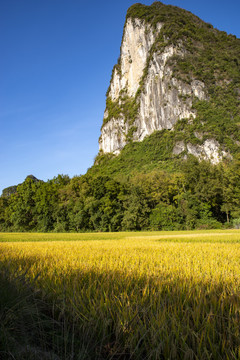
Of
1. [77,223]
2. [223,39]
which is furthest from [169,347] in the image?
[223,39]

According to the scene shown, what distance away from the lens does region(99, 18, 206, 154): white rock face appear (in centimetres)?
8844

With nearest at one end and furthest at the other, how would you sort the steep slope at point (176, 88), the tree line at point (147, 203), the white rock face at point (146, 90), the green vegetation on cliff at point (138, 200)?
the tree line at point (147, 203)
the green vegetation on cliff at point (138, 200)
the steep slope at point (176, 88)
the white rock face at point (146, 90)

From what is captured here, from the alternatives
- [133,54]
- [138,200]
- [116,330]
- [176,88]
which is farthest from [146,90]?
[116,330]

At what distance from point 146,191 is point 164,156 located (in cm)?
4407

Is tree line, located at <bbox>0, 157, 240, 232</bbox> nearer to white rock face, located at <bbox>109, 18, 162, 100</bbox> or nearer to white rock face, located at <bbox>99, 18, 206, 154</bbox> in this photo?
white rock face, located at <bbox>99, 18, 206, 154</bbox>

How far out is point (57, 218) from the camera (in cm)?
3541

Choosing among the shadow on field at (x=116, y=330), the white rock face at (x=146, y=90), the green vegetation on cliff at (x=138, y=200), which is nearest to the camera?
the shadow on field at (x=116, y=330)

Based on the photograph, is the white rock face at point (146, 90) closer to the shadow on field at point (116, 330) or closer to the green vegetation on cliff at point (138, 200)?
the green vegetation on cliff at point (138, 200)

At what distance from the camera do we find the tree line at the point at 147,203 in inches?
1247

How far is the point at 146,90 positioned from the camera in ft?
324

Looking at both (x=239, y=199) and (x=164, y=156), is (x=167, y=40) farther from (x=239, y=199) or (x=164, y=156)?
(x=239, y=199)

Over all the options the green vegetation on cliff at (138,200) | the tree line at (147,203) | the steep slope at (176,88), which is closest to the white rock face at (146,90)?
the steep slope at (176,88)

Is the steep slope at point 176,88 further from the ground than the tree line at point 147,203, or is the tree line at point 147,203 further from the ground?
the steep slope at point 176,88

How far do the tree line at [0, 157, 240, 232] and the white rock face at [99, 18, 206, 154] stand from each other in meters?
55.4
